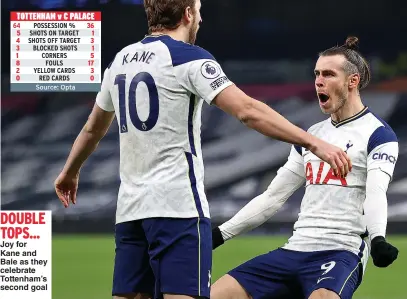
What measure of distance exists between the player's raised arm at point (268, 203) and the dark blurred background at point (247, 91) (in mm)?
6202

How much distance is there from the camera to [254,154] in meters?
11.3

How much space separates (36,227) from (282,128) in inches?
190

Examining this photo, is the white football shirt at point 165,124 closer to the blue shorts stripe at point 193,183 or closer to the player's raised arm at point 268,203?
the blue shorts stripe at point 193,183

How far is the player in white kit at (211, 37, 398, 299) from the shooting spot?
12.8 ft

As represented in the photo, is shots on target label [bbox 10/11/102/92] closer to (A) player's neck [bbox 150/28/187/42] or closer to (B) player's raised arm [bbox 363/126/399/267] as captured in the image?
(B) player's raised arm [bbox 363/126/399/267]

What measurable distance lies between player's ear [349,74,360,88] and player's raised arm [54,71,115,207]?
123cm

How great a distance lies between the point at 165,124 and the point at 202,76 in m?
0.22

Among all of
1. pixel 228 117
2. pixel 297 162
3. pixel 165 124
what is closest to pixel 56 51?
pixel 228 117

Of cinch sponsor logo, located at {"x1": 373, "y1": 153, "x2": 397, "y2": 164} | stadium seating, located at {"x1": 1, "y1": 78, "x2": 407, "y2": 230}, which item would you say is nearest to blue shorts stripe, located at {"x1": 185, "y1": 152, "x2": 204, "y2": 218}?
cinch sponsor logo, located at {"x1": 373, "y1": 153, "x2": 397, "y2": 164}

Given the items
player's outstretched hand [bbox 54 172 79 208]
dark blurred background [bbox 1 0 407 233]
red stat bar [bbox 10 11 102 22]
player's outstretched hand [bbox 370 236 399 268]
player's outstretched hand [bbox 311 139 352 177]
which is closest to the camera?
player's outstretched hand [bbox 311 139 352 177]

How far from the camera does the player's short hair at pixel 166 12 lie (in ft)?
10.9

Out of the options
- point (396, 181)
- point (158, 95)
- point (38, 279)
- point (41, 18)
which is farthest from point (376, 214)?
point (396, 181)

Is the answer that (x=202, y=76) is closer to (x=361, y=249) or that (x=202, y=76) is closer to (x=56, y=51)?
(x=361, y=249)

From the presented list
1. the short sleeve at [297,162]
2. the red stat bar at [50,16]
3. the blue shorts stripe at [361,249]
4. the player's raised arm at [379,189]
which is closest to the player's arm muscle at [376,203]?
the player's raised arm at [379,189]
